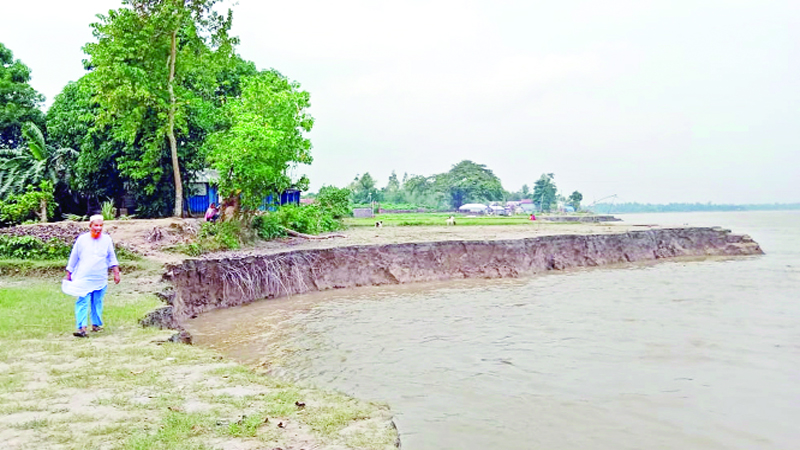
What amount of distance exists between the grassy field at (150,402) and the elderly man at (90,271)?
0.42 meters

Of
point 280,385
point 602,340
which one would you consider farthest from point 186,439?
point 602,340

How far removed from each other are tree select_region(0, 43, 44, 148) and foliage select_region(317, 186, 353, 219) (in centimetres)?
1432

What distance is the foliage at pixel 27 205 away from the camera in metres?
20.6

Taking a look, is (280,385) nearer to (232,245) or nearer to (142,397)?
(142,397)

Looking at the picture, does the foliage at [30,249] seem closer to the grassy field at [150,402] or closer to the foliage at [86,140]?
the grassy field at [150,402]

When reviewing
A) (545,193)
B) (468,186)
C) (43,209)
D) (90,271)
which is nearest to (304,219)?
(43,209)

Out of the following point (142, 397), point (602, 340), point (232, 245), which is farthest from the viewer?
point (232, 245)

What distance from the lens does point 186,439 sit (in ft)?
15.0

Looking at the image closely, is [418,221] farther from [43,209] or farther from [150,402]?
[150,402]

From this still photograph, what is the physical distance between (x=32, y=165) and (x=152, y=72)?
619 centimetres

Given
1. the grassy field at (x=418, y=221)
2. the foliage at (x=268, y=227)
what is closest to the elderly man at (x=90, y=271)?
the foliage at (x=268, y=227)

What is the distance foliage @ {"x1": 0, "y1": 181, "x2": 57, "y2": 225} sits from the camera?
2064 centimetres

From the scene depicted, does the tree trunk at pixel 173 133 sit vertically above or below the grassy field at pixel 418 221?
above

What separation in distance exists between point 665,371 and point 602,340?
2.17 m
